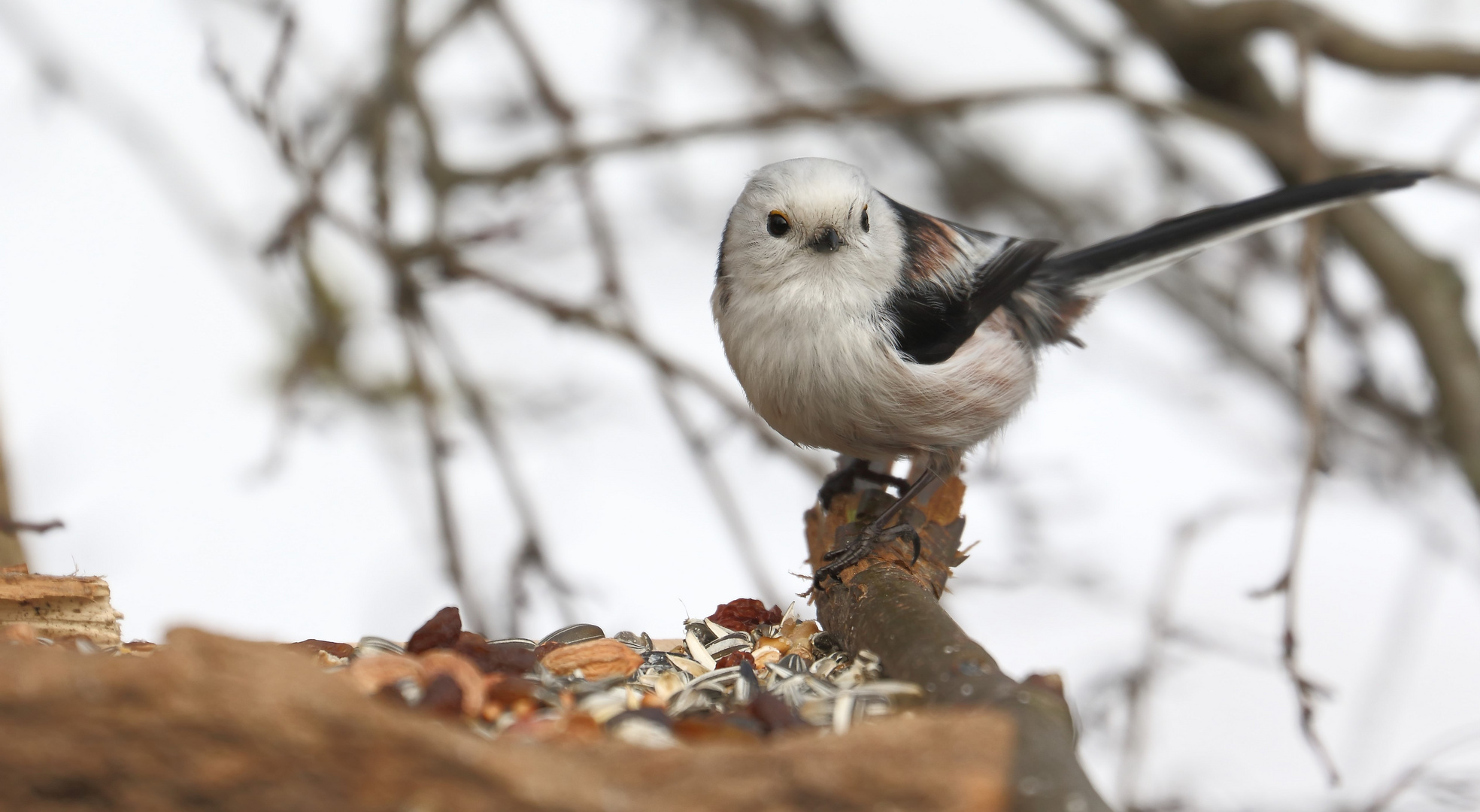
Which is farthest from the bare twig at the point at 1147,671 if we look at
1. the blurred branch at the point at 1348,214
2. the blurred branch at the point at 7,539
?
the blurred branch at the point at 7,539

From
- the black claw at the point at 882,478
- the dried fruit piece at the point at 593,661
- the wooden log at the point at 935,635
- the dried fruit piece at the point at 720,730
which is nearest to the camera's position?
the wooden log at the point at 935,635

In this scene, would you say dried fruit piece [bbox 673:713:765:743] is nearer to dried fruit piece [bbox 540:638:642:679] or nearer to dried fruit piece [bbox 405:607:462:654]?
dried fruit piece [bbox 540:638:642:679]

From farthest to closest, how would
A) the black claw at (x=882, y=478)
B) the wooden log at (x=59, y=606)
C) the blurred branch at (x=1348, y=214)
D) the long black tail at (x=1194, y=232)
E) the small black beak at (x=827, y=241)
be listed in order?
the blurred branch at (x=1348, y=214) → the black claw at (x=882, y=478) → the long black tail at (x=1194, y=232) → the small black beak at (x=827, y=241) → the wooden log at (x=59, y=606)

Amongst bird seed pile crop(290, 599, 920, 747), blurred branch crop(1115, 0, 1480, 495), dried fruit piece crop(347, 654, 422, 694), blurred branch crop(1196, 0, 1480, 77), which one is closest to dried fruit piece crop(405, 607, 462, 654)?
bird seed pile crop(290, 599, 920, 747)

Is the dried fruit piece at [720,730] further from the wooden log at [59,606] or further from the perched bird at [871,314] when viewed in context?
the wooden log at [59,606]

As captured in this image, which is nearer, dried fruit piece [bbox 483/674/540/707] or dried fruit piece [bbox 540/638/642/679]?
dried fruit piece [bbox 483/674/540/707]

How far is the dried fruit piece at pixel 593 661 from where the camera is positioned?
1.77m

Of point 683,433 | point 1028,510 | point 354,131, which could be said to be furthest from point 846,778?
point 354,131

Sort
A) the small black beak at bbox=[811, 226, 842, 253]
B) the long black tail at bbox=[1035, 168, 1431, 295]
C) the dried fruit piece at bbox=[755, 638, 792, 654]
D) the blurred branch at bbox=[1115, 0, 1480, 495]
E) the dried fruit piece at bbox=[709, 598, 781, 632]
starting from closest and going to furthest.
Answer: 1. the dried fruit piece at bbox=[755, 638, 792, 654]
2. the dried fruit piece at bbox=[709, 598, 781, 632]
3. the small black beak at bbox=[811, 226, 842, 253]
4. the long black tail at bbox=[1035, 168, 1431, 295]
5. the blurred branch at bbox=[1115, 0, 1480, 495]

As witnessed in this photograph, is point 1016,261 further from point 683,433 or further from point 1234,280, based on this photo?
point 1234,280

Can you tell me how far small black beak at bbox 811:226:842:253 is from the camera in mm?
2170

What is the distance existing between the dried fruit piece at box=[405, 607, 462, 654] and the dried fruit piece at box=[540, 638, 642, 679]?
142 mm

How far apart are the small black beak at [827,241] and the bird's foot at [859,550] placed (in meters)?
0.50

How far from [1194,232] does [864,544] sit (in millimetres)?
1100
